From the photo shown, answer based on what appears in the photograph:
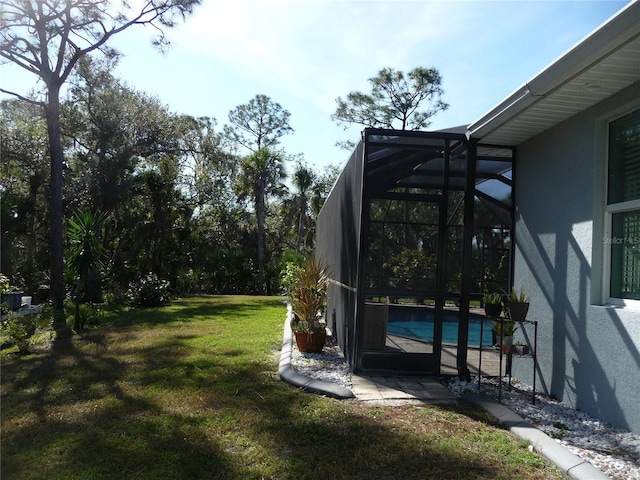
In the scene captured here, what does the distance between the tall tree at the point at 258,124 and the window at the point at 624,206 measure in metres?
26.5

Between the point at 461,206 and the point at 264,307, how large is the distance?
29.7 feet

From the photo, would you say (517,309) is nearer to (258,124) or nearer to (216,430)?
(216,430)

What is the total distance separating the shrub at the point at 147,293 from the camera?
44.0 feet

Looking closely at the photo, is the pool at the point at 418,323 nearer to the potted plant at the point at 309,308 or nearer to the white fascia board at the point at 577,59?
the potted plant at the point at 309,308

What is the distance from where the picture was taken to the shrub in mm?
13398

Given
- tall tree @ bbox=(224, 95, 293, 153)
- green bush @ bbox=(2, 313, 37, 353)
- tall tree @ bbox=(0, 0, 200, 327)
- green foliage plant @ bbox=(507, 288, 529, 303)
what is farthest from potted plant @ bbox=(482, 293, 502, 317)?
tall tree @ bbox=(224, 95, 293, 153)

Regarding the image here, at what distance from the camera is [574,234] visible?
4.41 metres

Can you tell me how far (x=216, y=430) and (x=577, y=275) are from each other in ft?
11.7

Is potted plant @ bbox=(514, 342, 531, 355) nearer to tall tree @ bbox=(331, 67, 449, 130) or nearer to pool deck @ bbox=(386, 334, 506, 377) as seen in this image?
pool deck @ bbox=(386, 334, 506, 377)

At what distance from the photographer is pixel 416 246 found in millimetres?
5605

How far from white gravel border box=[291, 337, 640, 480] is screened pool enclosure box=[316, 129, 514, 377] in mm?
369

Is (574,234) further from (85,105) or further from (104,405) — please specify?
(85,105)

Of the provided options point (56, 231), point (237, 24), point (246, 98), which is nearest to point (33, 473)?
point (237, 24)

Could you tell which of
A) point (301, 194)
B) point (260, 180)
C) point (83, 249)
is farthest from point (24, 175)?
point (301, 194)
